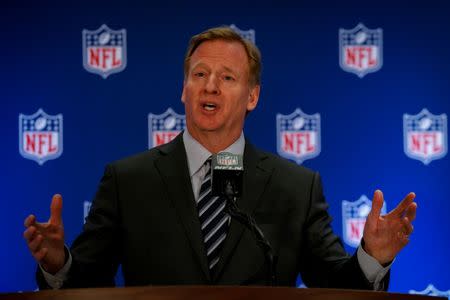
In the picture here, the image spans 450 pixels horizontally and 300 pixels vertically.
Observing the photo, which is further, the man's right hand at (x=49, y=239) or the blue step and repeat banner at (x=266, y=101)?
the blue step and repeat banner at (x=266, y=101)

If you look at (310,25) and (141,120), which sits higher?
(310,25)

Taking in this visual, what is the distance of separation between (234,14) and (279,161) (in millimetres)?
1243

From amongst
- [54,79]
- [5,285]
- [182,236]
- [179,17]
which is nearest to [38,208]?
[5,285]

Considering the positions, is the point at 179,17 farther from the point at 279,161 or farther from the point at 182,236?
the point at 182,236

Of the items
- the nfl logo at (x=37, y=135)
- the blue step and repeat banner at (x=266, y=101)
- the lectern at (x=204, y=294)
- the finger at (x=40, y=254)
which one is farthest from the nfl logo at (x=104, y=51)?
the lectern at (x=204, y=294)

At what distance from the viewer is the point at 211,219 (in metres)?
2.07

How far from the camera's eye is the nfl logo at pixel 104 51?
3234mm

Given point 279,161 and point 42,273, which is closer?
point 42,273

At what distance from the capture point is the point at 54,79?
322 centimetres

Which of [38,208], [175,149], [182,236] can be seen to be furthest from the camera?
[38,208]

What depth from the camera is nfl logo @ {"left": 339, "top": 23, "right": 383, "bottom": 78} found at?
3.28 metres

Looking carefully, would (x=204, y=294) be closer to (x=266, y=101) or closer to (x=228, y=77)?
(x=228, y=77)

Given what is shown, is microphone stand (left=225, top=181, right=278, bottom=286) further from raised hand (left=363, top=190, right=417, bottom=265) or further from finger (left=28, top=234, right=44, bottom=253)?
finger (left=28, top=234, right=44, bottom=253)

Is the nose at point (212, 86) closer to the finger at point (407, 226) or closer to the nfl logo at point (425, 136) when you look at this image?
the finger at point (407, 226)
